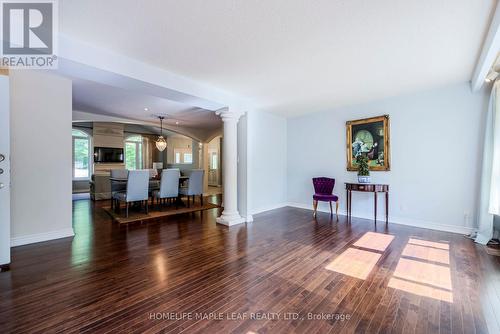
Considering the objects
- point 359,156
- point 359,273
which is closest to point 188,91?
point 359,273

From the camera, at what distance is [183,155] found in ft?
37.7

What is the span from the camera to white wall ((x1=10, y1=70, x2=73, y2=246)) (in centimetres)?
302

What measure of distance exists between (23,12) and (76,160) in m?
8.02

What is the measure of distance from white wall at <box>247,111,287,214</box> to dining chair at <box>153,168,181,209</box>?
188 cm

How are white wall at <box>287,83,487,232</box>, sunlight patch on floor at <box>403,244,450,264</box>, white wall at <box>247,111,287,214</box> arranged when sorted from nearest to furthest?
1. sunlight patch on floor at <box>403,244,450,264</box>
2. white wall at <box>287,83,487,232</box>
3. white wall at <box>247,111,287,214</box>

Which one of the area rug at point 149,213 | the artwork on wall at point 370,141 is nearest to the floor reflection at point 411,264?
the artwork on wall at point 370,141

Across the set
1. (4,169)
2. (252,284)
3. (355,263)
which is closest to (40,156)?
(4,169)

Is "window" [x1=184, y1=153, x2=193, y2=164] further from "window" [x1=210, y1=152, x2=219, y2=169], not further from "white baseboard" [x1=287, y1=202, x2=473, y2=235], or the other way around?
"white baseboard" [x1=287, y1=202, x2=473, y2=235]

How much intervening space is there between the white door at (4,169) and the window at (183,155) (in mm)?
8912

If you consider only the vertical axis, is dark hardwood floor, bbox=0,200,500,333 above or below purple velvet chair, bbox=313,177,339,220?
below

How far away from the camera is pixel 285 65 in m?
2.90

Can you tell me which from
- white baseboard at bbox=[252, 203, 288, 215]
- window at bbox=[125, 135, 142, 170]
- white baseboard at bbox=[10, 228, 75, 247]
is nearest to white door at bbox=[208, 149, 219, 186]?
window at bbox=[125, 135, 142, 170]

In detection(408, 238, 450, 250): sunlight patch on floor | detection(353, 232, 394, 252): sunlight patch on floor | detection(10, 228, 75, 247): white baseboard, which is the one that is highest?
detection(10, 228, 75, 247): white baseboard

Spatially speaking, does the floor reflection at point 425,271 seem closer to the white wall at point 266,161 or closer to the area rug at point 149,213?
the white wall at point 266,161
